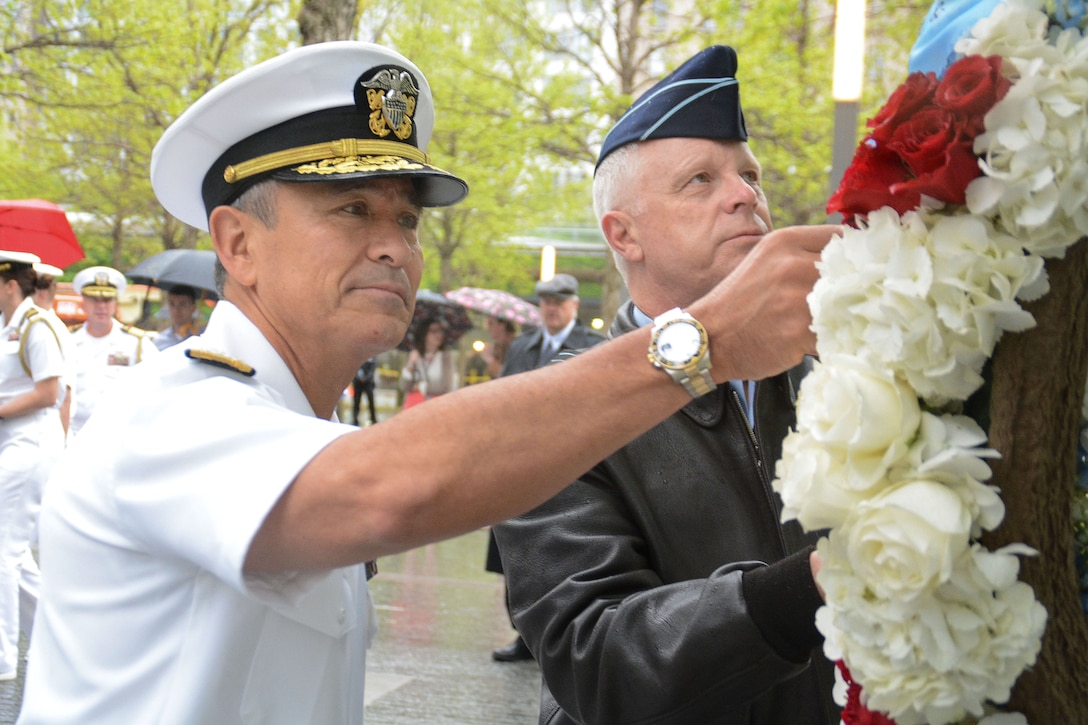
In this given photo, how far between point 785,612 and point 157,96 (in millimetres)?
17159

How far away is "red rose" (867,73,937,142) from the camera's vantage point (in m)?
1.12

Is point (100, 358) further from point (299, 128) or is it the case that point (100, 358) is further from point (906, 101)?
point (906, 101)

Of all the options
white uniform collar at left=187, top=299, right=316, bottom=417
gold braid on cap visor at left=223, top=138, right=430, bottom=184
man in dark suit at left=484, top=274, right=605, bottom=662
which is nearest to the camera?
white uniform collar at left=187, top=299, right=316, bottom=417

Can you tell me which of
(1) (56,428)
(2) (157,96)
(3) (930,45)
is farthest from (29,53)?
(3) (930,45)

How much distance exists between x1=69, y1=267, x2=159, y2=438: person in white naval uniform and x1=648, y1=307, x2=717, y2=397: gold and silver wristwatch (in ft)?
28.5

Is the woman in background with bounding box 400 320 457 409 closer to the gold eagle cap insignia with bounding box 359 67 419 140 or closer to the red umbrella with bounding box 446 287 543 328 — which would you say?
the red umbrella with bounding box 446 287 543 328

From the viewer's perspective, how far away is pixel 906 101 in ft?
3.69

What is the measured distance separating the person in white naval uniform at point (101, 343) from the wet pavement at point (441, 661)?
2818mm

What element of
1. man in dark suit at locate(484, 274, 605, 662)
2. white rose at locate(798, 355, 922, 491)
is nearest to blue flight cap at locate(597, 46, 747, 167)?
white rose at locate(798, 355, 922, 491)

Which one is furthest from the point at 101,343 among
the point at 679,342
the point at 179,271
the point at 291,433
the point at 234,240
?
the point at 679,342

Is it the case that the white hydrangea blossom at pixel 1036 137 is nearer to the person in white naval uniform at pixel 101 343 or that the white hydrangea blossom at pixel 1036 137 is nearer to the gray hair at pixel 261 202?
the gray hair at pixel 261 202

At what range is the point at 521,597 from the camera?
2.06 meters

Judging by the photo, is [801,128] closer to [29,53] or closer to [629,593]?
[29,53]

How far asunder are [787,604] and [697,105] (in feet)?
3.80
